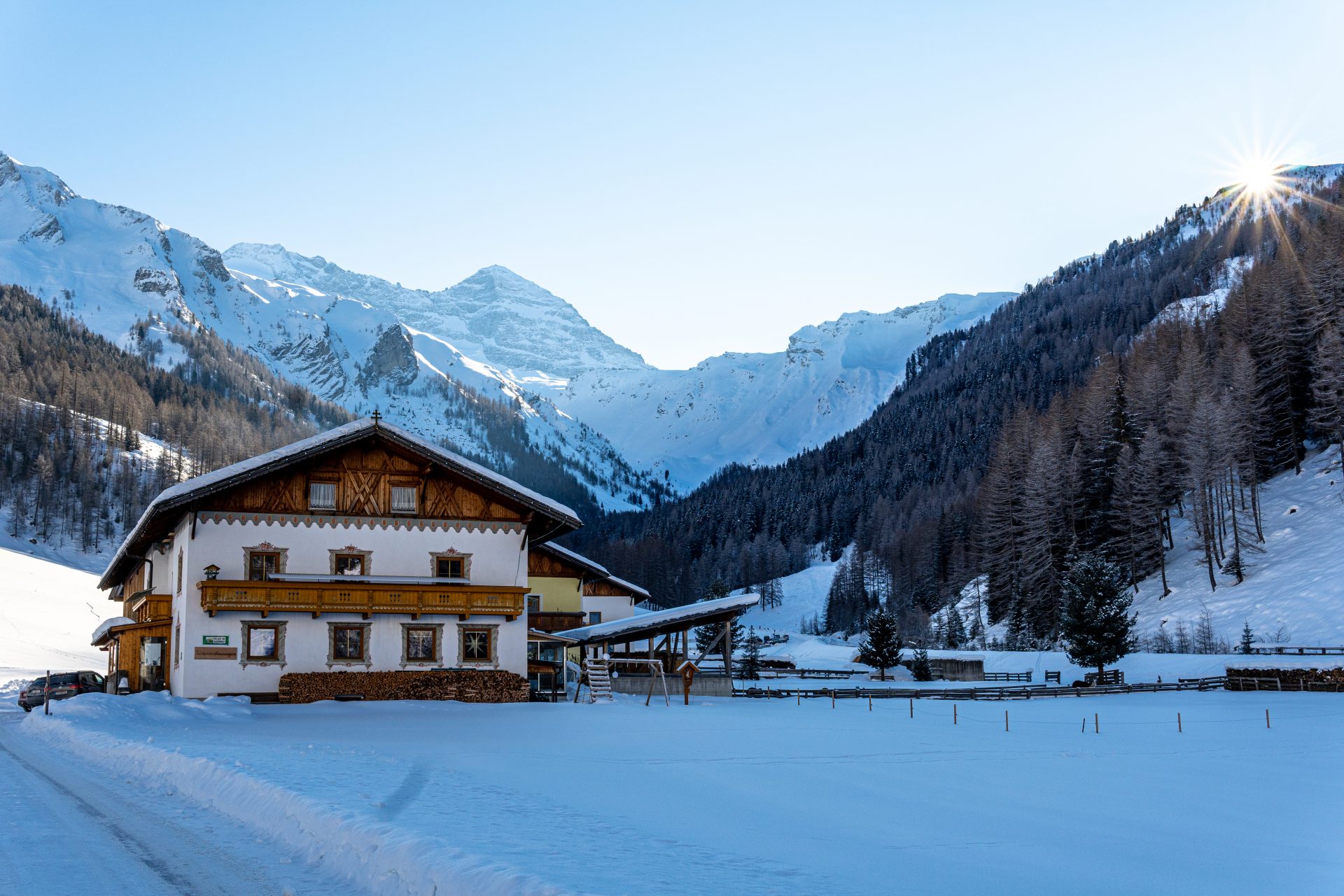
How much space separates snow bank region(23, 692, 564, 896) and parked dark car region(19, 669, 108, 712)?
1689 centimetres

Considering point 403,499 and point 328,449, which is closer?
point 328,449

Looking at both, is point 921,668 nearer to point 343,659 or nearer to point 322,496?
point 343,659

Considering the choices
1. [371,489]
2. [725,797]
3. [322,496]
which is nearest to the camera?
[725,797]

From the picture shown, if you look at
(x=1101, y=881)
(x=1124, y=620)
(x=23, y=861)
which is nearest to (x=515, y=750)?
(x=23, y=861)

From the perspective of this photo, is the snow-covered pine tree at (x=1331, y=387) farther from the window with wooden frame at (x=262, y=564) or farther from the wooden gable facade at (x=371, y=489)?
the window with wooden frame at (x=262, y=564)

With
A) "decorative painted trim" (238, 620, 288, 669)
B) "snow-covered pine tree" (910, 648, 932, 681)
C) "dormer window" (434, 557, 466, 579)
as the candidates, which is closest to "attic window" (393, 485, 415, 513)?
"dormer window" (434, 557, 466, 579)

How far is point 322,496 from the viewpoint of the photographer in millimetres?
38656

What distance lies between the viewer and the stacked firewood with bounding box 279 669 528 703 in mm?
36531

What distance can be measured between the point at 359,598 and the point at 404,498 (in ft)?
13.9

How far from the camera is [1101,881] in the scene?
12.0 meters

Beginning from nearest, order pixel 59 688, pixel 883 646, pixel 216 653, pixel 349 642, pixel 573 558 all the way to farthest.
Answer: pixel 216 653 → pixel 349 642 → pixel 59 688 → pixel 573 558 → pixel 883 646

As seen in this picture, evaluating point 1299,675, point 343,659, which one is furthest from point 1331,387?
point 343,659

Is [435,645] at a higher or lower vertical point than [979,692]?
higher

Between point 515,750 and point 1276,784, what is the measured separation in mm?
15992
